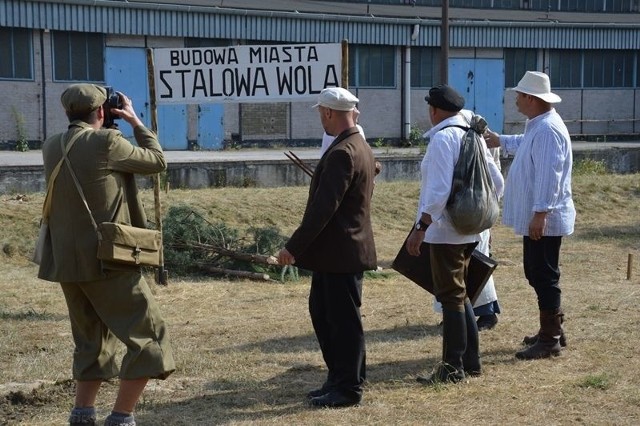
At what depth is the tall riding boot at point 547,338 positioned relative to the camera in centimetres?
702

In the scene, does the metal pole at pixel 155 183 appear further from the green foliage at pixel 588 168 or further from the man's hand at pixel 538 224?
the green foliage at pixel 588 168

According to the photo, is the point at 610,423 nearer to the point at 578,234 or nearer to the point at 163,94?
the point at 163,94

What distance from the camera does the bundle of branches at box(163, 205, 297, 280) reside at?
37.1ft

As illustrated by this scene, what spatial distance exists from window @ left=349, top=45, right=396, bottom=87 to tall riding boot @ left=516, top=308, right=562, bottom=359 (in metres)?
23.9

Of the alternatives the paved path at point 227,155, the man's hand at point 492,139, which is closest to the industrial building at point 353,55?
the paved path at point 227,155

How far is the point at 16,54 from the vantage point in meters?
25.0

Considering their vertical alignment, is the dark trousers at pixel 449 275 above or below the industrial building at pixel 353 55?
below

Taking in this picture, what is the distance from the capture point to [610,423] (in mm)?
5574

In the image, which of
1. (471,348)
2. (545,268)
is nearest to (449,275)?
(471,348)

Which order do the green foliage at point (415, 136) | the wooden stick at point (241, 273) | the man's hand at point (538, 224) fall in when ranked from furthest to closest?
the green foliage at point (415, 136)
the wooden stick at point (241, 273)
the man's hand at point (538, 224)

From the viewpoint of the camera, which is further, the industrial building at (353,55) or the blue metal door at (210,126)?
the blue metal door at (210,126)

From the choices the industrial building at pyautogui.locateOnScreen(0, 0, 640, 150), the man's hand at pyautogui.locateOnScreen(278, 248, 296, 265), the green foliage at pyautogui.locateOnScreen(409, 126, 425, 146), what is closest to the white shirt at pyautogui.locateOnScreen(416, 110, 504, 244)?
the man's hand at pyautogui.locateOnScreen(278, 248, 296, 265)

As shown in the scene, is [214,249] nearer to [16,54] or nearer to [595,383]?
[595,383]

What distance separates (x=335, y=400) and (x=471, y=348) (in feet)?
3.60
